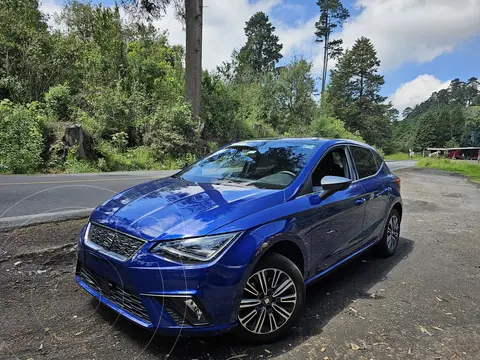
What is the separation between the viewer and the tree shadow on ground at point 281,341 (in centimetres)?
261

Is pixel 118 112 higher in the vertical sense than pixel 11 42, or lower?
lower

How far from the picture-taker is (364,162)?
186 inches

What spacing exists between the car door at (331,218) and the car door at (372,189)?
0.19m

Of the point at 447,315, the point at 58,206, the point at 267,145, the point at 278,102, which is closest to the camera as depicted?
the point at 447,315

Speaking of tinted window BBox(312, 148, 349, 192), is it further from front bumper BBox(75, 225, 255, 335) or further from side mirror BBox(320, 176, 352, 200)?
front bumper BBox(75, 225, 255, 335)

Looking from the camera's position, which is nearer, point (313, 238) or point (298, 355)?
point (298, 355)

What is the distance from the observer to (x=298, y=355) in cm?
263

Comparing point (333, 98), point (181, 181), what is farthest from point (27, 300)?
point (333, 98)

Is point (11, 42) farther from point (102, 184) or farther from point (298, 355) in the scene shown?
point (298, 355)

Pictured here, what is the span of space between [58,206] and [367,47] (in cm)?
7471

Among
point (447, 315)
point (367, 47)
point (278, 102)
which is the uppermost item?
point (367, 47)

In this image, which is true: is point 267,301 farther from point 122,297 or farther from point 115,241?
point 115,241

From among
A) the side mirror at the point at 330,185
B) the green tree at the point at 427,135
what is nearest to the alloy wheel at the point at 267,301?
the side mirror at the point at 330,185

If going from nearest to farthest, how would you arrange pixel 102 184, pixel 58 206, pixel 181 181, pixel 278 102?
pixel 181 181 → pixel 58 206 → pixel 102 184 → pixel 278 102
